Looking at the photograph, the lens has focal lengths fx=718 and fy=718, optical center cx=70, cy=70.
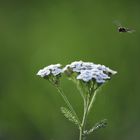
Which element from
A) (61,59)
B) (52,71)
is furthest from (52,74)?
(61,59)

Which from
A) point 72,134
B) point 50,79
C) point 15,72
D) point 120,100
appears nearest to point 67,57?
point 15,72

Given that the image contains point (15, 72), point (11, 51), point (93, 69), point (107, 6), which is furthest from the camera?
point (107, 6)

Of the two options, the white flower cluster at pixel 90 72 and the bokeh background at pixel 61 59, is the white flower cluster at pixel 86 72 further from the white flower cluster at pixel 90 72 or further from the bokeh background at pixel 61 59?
the bokeh background at pixel 61 59

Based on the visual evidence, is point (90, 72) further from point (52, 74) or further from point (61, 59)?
point (61, 59)

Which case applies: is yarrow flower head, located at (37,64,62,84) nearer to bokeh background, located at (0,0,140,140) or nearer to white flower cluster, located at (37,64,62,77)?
white flower cluster, located at (37,64,62,77)

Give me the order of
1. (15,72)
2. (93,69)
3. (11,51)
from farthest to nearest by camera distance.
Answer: (11,51) < (15,72) < (93,69)

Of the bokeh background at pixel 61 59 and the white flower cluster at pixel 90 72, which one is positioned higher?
the bokeh background at pixel 61 59

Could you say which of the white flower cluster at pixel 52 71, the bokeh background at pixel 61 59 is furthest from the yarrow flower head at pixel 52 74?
the bokeh background at pixel 61 59

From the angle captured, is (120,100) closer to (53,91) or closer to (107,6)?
(53,91)
